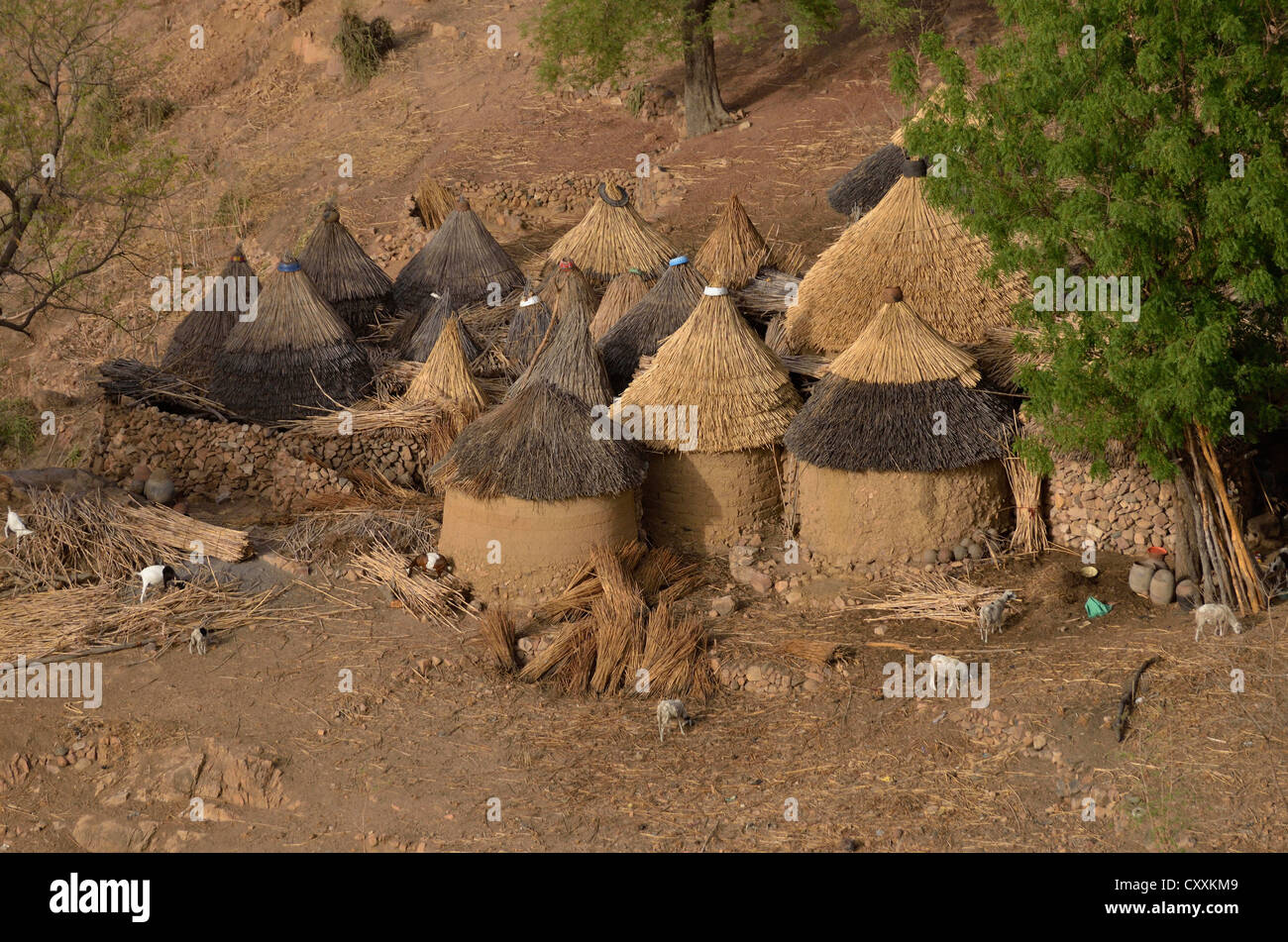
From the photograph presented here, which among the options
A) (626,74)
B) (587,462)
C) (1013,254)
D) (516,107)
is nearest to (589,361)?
(587,462)

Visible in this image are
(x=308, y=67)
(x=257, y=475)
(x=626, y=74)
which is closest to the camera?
(x=257, y=475)

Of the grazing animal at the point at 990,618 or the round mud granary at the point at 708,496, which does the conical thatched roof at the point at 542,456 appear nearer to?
the round mud granary at the point at 708,496

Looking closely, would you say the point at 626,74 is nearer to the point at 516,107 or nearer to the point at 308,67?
the point at 516,107

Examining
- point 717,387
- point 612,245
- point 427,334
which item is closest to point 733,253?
point 612,245

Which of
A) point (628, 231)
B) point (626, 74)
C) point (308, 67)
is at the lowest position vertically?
point (628, 231)

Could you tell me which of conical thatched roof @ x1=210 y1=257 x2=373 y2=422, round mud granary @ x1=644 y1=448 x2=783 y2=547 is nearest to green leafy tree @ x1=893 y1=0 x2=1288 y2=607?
round mud granary @ x1=644 y1=448 x2=783 y2=547

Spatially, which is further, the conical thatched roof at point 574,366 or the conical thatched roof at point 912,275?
the conical thatched roof at point 912,275

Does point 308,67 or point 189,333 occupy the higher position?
point 308,67

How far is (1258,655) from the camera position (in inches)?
412

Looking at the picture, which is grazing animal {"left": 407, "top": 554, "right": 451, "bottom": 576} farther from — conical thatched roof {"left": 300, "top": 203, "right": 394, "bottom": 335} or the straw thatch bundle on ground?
conical thatched roof {"left": 300, "top": 203, "right": 394, "bottom": 335}

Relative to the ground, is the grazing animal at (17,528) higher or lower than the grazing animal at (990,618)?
higher

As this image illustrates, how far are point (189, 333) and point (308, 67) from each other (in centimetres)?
1349

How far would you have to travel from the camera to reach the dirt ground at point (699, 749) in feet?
31.2

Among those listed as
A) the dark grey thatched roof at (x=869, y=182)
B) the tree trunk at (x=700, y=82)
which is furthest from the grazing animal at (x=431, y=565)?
the tree trunk at (x=700, y=82)
